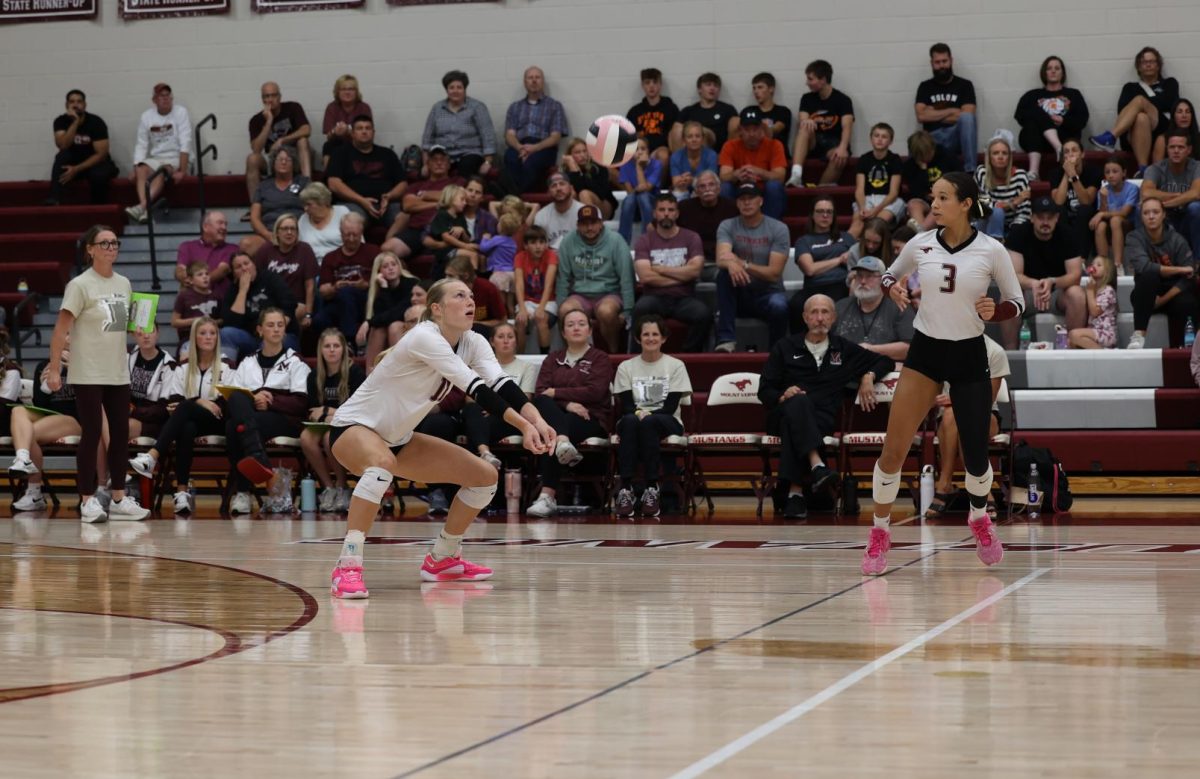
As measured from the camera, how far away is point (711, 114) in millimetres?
14281

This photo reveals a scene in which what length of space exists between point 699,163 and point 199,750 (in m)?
10.8

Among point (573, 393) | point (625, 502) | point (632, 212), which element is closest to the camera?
point (625, 502)

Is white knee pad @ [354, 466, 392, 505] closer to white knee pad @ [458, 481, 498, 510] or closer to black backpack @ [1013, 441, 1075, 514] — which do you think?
white knee pad @ [458, 481, 498, 510]

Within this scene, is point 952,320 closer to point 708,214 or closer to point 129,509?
point 129,509

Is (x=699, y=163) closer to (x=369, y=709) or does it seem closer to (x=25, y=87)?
(x=25, y=87)

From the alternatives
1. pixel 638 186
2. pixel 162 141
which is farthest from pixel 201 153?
pixel 638 186

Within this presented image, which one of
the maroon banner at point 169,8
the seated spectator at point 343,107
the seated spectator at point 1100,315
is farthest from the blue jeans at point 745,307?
the maroon banner at point 169,8

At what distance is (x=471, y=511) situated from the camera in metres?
6.43

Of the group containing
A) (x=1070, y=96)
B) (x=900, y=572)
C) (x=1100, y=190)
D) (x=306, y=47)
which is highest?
(x=306, y=47)

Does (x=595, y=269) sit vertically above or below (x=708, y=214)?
below

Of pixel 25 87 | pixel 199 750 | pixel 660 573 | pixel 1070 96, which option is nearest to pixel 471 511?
pixel 660 573

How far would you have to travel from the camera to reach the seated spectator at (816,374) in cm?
Result: 1042

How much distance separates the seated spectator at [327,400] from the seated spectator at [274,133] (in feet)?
14.0

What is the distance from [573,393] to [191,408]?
288 cm
